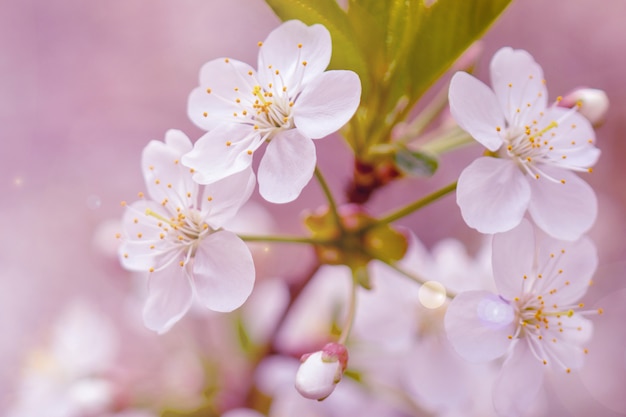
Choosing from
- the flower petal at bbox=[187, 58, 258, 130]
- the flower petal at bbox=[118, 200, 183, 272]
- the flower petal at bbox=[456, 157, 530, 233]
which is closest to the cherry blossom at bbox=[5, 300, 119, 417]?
the flower petal at bbox=[118, 200, 183, 272]

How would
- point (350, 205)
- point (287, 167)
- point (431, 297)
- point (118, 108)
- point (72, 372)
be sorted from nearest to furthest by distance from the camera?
point (287, 167) → point (350, 205) → point (431, 297) → point (72, 372) → point (118, 108)

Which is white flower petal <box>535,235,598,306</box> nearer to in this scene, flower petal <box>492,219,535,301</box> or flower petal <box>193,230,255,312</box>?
flower petal <box>492,219,535,301</box>

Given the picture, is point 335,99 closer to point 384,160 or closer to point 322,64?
point 322,64

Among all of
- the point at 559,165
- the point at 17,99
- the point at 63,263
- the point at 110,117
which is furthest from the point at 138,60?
the point at 559,165

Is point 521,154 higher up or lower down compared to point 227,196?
lower down

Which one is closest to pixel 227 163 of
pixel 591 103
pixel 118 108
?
pixel 591 103

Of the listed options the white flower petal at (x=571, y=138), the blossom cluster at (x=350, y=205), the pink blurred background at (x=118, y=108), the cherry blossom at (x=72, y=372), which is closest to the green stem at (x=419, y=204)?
the blossom cluster at (x=350, y=205)

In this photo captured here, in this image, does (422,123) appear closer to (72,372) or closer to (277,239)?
(277,239)
